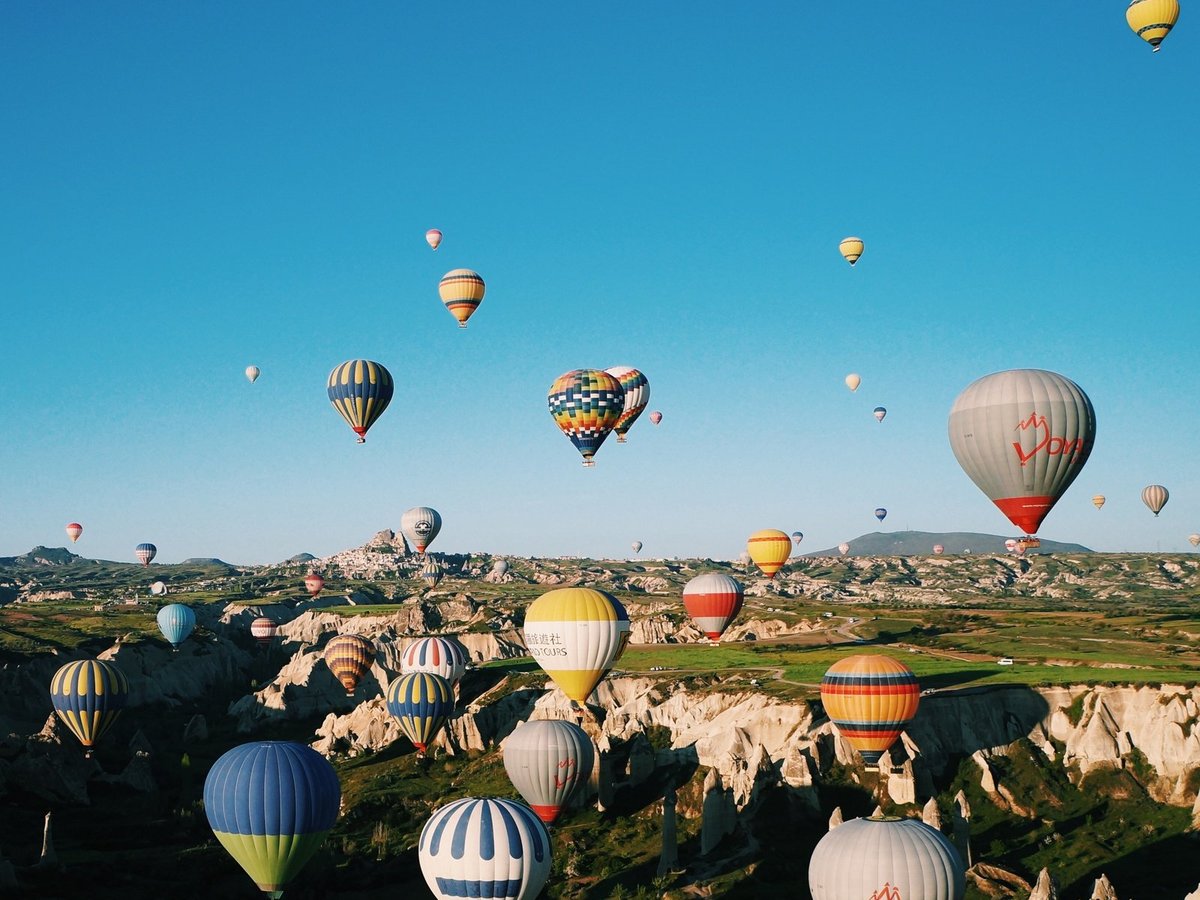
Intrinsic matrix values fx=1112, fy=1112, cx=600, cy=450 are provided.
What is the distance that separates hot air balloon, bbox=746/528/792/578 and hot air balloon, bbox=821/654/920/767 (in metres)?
54.0

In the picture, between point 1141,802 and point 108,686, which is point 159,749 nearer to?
point 108,686

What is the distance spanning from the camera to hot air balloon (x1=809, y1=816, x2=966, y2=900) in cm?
4297

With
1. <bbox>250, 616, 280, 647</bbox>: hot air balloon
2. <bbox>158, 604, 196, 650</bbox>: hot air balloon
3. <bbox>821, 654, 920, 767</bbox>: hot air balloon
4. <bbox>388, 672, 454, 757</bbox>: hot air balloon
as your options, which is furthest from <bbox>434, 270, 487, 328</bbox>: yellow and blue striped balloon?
<bbox>250, 616, 280, 647</bbox>: hot air balloon

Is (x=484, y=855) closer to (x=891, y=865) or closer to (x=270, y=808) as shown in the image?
(x=270, y=808)

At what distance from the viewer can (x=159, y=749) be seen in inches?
4405

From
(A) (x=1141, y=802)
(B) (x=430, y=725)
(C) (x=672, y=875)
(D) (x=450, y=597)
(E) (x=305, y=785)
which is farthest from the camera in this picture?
(D) (x=450, y=597)

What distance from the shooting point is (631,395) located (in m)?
105

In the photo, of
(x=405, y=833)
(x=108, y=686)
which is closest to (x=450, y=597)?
(x=108, y=686)

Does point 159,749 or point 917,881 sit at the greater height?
point 917,881

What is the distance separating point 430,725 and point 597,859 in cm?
3044

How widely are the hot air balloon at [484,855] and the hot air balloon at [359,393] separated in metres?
47.5

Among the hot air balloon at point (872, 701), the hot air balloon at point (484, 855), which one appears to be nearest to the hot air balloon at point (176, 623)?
the hot air balloon at point (872, 701)

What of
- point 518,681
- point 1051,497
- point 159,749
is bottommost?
point 159,749

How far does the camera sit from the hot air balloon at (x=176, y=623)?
480ft
